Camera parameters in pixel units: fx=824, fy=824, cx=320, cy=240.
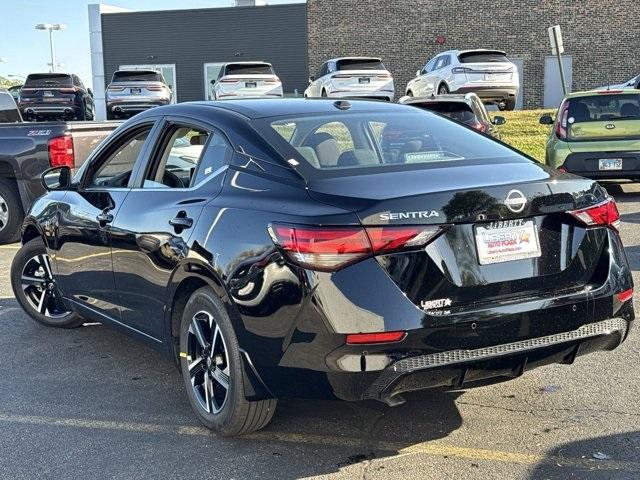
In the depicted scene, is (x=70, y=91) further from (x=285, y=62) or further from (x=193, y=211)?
(x=193, y=211)

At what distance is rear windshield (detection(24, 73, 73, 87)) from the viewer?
24781 mm

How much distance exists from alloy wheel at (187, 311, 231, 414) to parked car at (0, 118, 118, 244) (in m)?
6.09

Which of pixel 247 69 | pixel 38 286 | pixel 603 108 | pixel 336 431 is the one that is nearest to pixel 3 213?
pixel 38 286

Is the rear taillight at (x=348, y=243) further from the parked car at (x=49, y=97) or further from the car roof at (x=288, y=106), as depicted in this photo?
the parked car at (x=49, y=97)

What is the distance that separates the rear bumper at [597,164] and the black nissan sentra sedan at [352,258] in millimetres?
8348

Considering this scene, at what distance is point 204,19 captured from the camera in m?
35.4

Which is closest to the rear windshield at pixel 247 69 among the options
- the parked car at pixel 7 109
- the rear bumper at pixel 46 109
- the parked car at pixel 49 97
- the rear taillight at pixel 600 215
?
the parked car at pixel 49 97

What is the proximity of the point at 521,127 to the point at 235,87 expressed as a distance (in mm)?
8523

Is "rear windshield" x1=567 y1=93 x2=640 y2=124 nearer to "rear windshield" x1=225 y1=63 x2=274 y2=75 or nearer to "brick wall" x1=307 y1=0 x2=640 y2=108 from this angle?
"rear windshield" x1=225 y1=63 x2=274 y2=75

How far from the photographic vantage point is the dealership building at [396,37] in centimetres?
3225

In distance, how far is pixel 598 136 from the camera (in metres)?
12.7

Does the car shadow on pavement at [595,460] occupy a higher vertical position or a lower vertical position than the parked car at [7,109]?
lower

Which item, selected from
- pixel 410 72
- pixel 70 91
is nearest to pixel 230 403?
pixel 70 91

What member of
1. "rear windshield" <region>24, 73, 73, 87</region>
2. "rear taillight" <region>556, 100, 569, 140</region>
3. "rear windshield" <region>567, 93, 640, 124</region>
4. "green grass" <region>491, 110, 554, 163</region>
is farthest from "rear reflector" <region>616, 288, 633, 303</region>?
"rear windshield" <region>24, 73, 73, 87</region>
